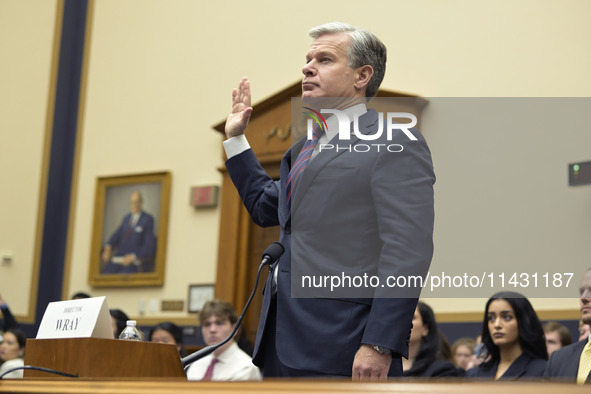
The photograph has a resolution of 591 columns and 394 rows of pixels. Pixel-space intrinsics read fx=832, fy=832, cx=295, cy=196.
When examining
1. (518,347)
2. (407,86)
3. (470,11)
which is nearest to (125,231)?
(407,86)

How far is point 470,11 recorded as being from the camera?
6.52 meters

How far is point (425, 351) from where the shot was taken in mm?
4230

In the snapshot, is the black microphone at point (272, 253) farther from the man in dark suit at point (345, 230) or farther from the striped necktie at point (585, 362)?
the striped necktie at point (585, 362)

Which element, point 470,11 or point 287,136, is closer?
point 470,11

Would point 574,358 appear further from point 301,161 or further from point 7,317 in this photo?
point 7,317

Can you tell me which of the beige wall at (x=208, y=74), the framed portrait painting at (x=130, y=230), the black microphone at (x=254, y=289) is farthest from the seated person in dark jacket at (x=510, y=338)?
the framed portrait painting at (x=130, y=230)

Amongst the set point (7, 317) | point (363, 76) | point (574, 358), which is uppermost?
point (363, 76)

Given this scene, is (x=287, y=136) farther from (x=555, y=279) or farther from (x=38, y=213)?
(x=38, y=213)

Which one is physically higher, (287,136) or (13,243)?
(287,136)

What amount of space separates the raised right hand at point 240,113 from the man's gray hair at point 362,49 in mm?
263

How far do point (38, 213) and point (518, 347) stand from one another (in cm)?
576

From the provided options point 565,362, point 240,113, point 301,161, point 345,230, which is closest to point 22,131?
point 565,362

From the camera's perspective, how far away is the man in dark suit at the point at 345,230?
201 centimetres

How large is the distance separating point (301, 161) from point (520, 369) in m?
2.13
